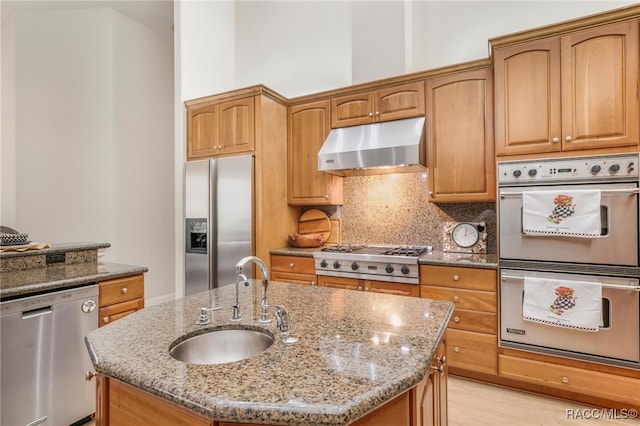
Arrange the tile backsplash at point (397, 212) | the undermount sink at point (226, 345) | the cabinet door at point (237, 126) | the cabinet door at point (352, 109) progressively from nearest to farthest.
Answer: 1. the undermount sink at point (226, 345)
2. the tile backsplash at point (397, 212)
3. the cabinet door at point (352, 109)
4. the cabinet door at point (237, 126)

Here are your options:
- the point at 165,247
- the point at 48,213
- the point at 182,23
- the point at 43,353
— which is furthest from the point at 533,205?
the point at 48,213

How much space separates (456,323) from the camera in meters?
2.54

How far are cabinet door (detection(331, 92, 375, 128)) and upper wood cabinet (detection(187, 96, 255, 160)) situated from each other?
81 centimetres

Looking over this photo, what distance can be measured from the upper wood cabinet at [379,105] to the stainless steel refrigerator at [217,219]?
99cm

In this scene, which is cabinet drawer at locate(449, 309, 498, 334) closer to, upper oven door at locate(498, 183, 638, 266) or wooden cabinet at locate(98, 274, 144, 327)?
upper oven door at locate(498, 183, 638, 266)

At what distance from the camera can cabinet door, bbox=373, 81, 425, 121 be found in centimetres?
293

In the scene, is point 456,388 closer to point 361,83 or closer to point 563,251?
point 563,251

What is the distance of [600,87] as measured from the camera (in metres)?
2.13

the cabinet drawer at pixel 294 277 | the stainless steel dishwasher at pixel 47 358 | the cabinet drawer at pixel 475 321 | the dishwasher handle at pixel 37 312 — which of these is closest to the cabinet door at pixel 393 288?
the cabinet drawer at pixel 475 321

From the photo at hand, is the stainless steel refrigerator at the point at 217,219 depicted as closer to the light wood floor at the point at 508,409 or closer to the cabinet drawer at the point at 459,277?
the cabinet drawer at the point at 459,277

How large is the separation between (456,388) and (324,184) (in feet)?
6.76

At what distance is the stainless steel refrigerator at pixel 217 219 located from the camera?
10.5 feet

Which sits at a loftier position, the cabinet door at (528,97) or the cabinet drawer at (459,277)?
the cabinet door at (528,97)

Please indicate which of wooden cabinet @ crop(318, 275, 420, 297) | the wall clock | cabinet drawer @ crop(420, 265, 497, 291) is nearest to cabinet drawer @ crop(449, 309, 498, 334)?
cabinet drawer @ crop(420, 265, 497, 291)
